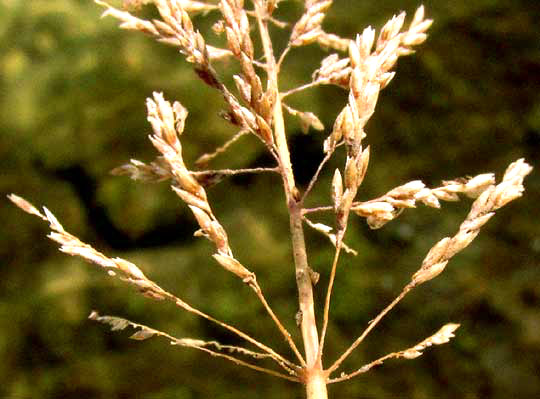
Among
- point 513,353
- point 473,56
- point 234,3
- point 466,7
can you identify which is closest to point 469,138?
point 473,56

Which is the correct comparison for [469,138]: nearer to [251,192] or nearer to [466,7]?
[466,7]

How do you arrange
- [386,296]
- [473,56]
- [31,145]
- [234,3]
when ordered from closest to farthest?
[234,3] → [386,296] → [473,56] → [31,145]

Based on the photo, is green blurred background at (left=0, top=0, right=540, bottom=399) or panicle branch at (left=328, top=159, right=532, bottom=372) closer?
panicle branch at (left=328, top=159, right=532, bottom=372)

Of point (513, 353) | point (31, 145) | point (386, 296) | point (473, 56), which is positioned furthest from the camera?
point (31, 145)

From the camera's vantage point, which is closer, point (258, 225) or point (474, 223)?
point (474, 223)

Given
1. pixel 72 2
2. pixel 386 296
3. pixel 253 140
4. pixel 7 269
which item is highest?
pixel 72 2

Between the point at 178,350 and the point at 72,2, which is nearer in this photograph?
the point at 178,350

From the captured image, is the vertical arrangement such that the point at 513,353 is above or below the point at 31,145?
below

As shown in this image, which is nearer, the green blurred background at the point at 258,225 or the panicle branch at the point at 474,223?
the panicle branch at the point at 474,223
